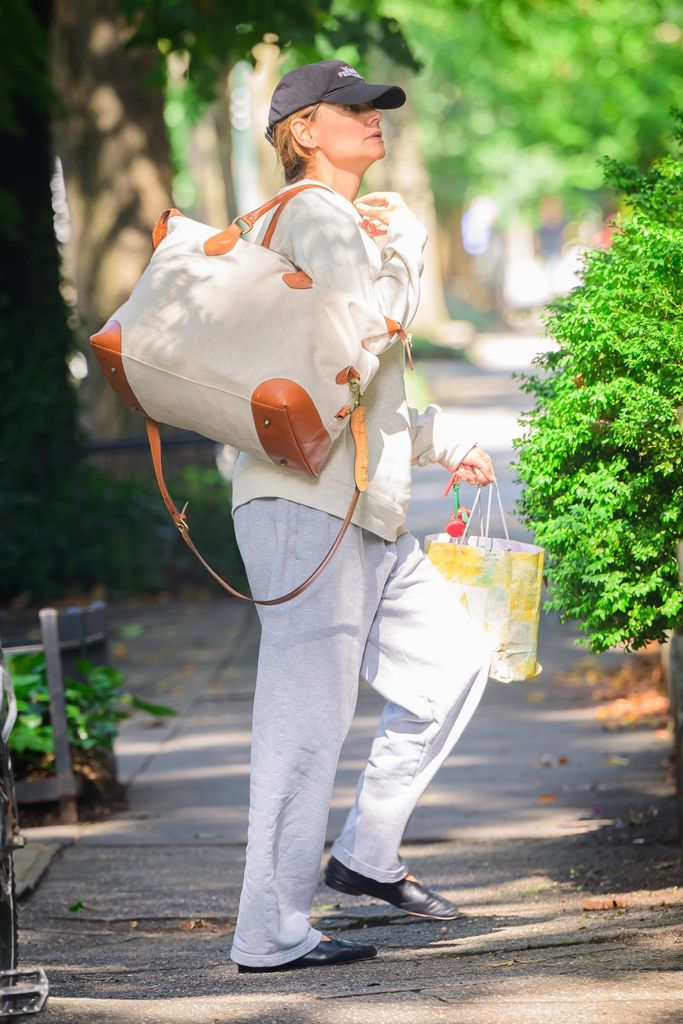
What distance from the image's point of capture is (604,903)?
4.30 metres

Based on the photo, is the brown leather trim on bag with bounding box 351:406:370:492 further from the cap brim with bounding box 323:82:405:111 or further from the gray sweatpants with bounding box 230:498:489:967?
the cap brim with bounding box 323:82:405:111

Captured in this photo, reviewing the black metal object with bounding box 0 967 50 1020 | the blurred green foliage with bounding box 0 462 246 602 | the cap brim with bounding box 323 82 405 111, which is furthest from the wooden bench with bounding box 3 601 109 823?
the blurred green foliage with bounding box 0 462 246 602

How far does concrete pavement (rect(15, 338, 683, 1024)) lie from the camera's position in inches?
128

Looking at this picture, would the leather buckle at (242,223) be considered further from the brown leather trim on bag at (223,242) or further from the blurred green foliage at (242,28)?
the blurred green foliage at (242,28)

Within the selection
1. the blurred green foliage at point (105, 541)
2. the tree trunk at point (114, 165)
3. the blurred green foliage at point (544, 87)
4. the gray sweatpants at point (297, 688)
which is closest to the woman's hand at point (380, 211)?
the gray sweatpants at point (297, 688)

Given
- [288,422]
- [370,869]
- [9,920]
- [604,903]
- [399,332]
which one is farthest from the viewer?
[604,903]

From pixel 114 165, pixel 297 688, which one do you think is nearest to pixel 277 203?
pixel 297 688

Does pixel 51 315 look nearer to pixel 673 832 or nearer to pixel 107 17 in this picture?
pixel 107 17

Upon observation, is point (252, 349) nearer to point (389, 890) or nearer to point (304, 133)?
point (304, 133)

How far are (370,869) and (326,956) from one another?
1.03 feet

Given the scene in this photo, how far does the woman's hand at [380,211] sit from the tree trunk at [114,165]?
979cm

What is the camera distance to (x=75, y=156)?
14.2 m

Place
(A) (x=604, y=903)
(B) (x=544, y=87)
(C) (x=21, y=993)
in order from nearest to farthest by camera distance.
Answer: (C) (x=21, y=993) → (A) (x=604, y=903) → (B) (x=544, y=87)

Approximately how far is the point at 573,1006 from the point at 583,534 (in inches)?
54.7
